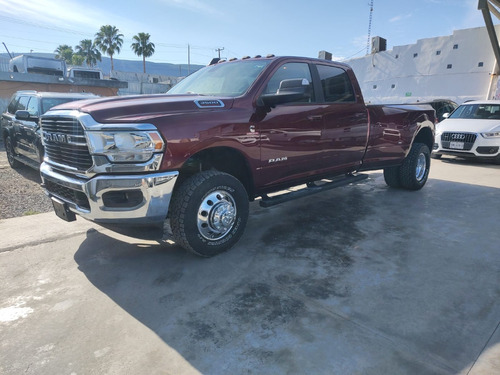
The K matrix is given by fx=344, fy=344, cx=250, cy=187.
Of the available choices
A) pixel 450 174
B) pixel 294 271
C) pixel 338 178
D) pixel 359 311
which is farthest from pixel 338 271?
pixel 450 174

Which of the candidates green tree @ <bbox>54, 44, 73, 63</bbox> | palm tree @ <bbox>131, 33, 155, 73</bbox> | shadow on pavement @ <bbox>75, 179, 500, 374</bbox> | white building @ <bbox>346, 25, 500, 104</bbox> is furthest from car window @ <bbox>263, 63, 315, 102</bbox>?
green tree @ <bbox>54, 44, 73, 63</bbox>

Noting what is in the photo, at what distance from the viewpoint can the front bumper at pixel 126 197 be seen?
2.78m

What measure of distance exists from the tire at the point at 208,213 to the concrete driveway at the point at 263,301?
195mm

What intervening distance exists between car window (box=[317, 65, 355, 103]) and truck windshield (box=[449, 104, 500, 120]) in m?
7.21

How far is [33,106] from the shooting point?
7039mm

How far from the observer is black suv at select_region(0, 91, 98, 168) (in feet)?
20.6

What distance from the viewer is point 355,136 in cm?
478

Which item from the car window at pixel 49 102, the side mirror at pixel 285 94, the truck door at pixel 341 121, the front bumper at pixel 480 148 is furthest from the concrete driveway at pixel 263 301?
the front bumper at pixel 480 148

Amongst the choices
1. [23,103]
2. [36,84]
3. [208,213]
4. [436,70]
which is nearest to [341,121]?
[208,213]

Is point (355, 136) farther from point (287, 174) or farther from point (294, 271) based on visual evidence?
point (294, 271)

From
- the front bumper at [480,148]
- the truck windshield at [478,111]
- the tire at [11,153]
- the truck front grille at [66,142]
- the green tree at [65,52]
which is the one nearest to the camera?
the truck front grille at [66,142]

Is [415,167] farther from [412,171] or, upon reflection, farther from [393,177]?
[393,177]

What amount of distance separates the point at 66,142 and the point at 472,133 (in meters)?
9.53

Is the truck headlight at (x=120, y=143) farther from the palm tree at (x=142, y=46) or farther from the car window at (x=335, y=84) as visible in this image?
the palm tree at (x=142, y=46)
